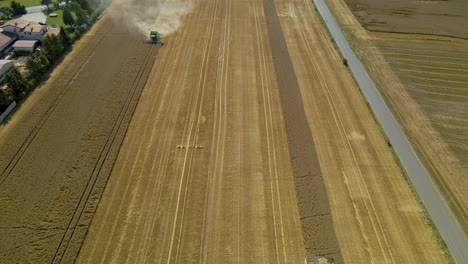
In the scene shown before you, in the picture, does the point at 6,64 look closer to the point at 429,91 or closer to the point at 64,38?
the point at 64,38

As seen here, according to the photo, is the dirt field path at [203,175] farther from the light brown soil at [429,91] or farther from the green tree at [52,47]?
the light brown soil at [429,91]

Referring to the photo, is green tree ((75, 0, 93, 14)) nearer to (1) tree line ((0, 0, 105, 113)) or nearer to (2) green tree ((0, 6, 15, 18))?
(1) tree line ((0, 0, 105, 113))

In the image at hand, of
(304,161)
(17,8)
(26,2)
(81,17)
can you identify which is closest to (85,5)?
(81,17)

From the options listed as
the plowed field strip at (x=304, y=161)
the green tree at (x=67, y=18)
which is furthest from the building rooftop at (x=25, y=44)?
the plowed field strip at (x=304, y=161)

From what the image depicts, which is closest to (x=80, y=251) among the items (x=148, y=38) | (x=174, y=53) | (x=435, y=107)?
(x=174, y=53)

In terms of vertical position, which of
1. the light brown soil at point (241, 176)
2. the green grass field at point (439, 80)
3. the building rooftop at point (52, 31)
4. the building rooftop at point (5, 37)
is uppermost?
the building rooftop at point (52, 31)

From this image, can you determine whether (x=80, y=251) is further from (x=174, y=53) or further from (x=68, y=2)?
(x=68, y=2)
